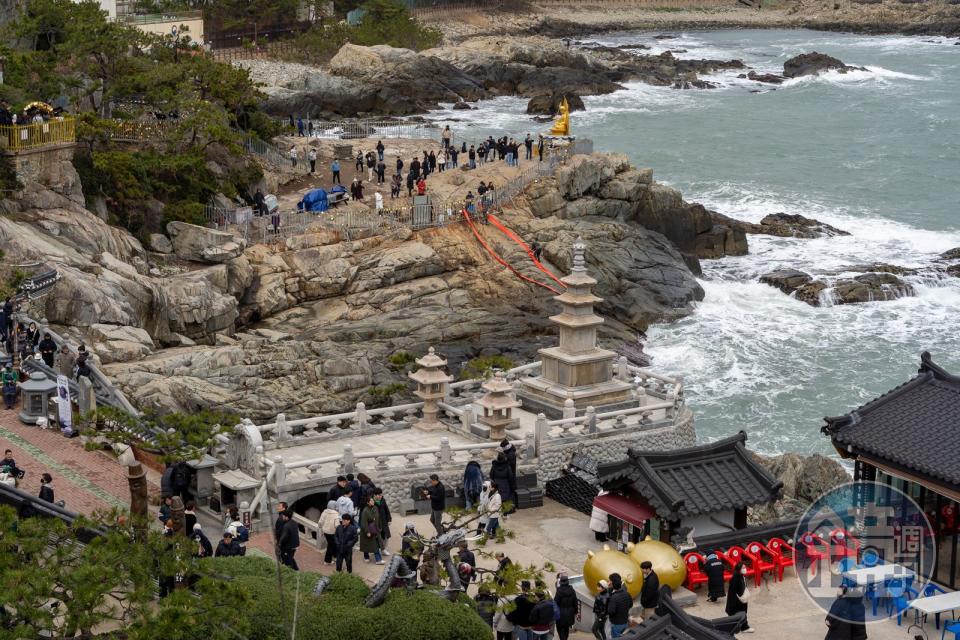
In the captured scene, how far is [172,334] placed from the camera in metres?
48.5

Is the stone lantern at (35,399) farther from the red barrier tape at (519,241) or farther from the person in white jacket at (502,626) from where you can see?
the red barrier tape at (519,241)

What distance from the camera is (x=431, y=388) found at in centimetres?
3638

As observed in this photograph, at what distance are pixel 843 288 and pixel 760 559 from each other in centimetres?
3755

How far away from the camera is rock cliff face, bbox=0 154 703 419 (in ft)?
144

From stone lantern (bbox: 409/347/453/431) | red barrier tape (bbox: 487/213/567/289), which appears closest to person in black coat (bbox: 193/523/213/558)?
stone lantern (bbox: 409/347/453/431)

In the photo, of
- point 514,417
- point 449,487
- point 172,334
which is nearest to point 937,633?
point 449,487

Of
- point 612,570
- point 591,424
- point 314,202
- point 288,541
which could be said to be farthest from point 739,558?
point 314,202

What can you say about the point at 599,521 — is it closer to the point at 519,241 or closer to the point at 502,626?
the point at 502,626

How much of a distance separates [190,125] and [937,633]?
4327cm

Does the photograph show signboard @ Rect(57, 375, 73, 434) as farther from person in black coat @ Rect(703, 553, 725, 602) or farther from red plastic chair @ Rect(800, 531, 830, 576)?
red plastic chair @ Rect(800, 531, 830, 576)

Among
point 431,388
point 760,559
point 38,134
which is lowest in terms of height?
point 431,388

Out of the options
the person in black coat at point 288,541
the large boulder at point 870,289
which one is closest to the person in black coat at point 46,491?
the person in black coat at point 288,541

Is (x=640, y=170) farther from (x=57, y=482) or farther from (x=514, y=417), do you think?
(x=57, y=482)

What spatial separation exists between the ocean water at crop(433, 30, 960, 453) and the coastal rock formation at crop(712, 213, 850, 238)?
3.08 ft
